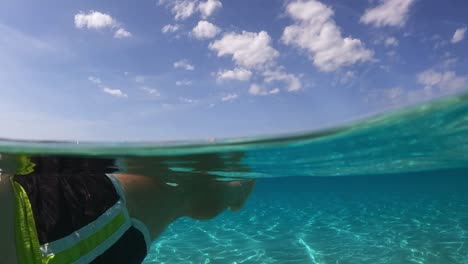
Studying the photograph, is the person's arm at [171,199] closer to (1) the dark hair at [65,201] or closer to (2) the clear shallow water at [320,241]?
(1) the dark hair at [65,201]

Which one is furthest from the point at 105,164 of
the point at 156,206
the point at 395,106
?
the point at 395,106

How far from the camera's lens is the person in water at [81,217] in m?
2.03

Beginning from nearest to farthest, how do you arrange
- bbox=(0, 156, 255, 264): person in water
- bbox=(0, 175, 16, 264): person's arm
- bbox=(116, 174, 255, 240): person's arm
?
bbox=(0, 175, 16, 264): person's arm → bbox=(0, 156, 255, 264): person in water → bbox=(116, 174, 255, 240): person's arm

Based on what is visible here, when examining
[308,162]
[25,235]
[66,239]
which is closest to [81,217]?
[66,239]

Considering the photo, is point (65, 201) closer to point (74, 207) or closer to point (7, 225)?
point (74, 207)

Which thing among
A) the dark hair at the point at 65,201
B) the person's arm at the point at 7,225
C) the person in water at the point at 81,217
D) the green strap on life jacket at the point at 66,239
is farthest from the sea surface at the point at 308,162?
the person's arm at the point at 7,225

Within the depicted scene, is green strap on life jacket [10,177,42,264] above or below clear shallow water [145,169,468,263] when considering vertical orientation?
above

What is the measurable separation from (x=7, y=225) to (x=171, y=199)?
97.3 inches

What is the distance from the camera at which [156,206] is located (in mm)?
3898

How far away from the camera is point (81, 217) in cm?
255

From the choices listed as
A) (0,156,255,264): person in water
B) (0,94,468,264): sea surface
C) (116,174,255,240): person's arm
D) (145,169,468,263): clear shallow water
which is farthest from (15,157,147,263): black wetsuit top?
(145,169,468,263): clear shallow water

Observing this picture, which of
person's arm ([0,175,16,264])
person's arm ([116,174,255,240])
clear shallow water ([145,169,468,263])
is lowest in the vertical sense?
clear shallow water ([145,169,468,263])

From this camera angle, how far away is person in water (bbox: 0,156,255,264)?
2.03 metres

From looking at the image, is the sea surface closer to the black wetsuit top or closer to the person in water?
the person in water
